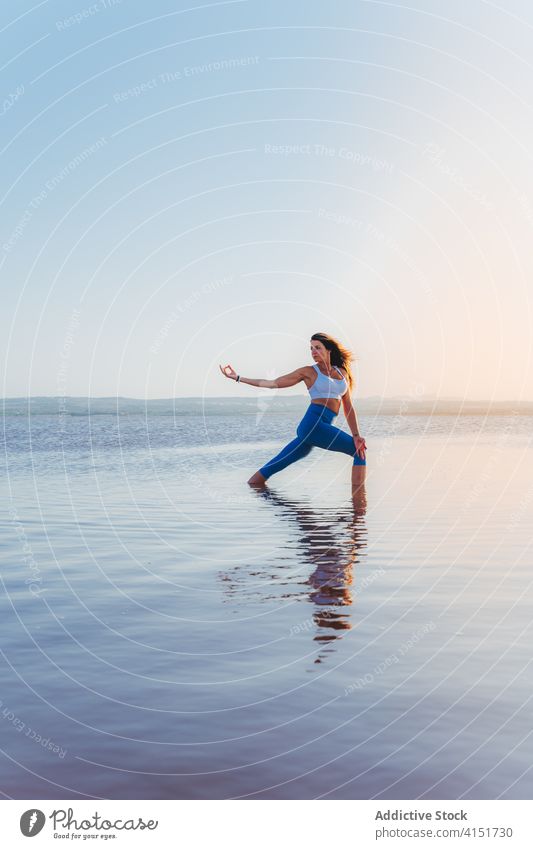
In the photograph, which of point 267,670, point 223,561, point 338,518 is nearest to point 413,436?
point 338,518

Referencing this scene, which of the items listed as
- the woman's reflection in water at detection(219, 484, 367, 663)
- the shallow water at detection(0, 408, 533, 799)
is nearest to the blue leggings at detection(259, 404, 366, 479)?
the woman's reflection in water at detection(219, 484, 367, 663)

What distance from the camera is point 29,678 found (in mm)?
6219

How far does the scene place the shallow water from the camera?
16.1 ft

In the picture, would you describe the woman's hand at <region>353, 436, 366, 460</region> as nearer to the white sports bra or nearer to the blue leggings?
the blue leggings

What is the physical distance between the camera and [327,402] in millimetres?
17844

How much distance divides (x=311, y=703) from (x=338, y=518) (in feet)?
26.8

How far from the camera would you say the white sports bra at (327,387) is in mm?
17734

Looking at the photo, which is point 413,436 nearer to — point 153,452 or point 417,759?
point 153,452

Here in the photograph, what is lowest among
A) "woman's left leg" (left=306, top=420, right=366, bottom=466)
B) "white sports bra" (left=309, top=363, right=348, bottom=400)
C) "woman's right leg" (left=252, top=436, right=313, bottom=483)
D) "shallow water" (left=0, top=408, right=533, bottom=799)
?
"shallow water" (left=0, top=408, right=533, bottom=799)

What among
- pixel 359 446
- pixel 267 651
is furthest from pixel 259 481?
pixel 267 651

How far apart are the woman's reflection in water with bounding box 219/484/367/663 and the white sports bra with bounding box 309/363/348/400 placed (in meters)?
2.47

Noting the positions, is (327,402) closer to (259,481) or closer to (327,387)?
(327,387)
